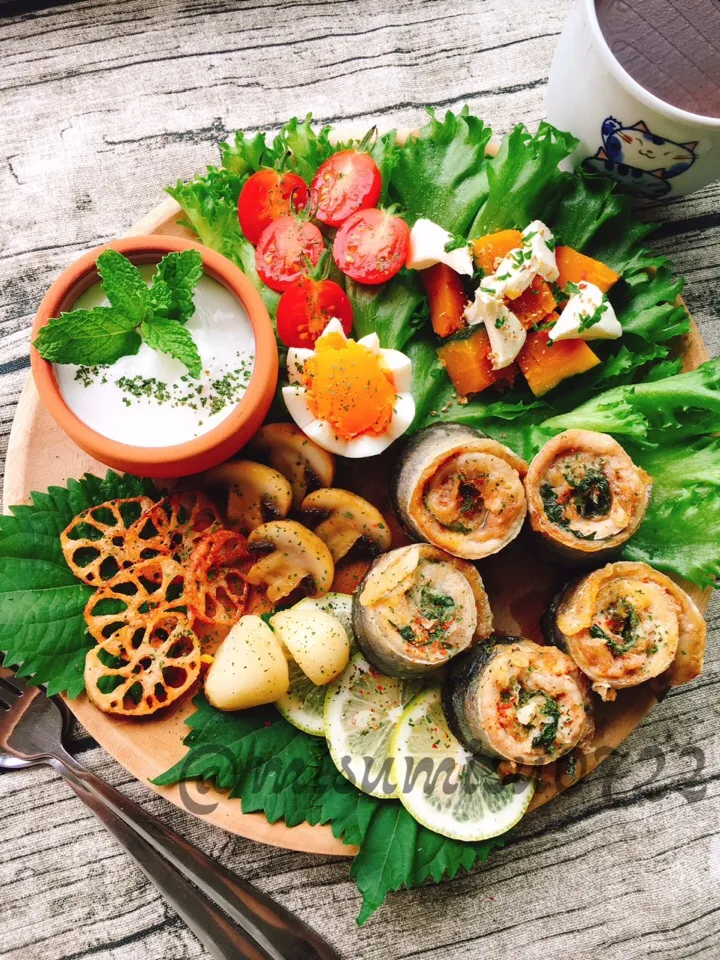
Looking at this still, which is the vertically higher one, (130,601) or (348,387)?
(348,387)

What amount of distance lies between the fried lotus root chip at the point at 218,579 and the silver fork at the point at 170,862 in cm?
61

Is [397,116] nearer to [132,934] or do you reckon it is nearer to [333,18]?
[333,18]

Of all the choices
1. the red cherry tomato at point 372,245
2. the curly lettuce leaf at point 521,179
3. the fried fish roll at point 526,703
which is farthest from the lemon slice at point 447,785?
the curly lettuce leaf at point 521,179

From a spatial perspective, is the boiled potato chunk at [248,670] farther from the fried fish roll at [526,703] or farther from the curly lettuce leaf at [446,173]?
the curly lettuce leaf at [446,173]

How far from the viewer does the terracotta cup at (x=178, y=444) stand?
1904mm

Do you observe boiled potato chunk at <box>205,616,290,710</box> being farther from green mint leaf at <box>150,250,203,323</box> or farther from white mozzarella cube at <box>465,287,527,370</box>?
white mozzarella cube at <box>465,287,527,370</box>

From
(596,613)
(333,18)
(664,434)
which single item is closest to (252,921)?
(596,613)

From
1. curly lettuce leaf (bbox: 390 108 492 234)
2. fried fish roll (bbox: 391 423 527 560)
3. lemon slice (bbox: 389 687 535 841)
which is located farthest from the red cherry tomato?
lemon slice (bbox: 389 687 535 841)

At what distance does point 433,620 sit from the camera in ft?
6.49

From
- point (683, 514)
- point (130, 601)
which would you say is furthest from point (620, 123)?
point (130, 601)

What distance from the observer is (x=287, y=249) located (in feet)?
7.36

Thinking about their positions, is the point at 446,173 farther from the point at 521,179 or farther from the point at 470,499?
the point at 470,499

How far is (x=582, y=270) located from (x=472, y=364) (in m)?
0.42

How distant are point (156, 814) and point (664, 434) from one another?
1895mm
